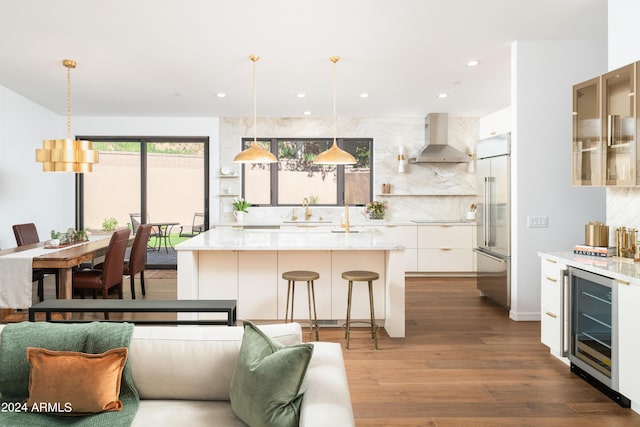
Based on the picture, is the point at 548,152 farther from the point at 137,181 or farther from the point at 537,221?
the point at 137,181

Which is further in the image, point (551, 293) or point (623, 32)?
point (551, 293)

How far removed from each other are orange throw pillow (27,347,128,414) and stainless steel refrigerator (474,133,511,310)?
4162 mm

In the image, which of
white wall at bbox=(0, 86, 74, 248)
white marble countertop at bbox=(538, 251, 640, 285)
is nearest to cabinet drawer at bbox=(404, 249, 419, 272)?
white marble countertop at bbox=(538, 251, 640, 285)

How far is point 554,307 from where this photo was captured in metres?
3.49

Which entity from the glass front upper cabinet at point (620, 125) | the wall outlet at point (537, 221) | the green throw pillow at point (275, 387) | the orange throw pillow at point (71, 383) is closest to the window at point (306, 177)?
the wall outlet at point (537, 221)

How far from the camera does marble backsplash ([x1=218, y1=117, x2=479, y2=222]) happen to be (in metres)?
7.98

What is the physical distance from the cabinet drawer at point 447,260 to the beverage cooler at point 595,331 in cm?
399

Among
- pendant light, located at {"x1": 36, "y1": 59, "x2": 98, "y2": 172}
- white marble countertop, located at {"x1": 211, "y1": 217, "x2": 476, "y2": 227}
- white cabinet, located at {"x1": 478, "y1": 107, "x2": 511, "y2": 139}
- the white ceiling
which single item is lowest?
white marble countertop, located at {"x1": 211, "y1": 217, "x2": 476, "y2": 227}

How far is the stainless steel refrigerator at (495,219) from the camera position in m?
4.90

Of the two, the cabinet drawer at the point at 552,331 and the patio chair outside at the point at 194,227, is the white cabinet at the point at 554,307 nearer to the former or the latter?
the cabinet drawer at the point at 552,331

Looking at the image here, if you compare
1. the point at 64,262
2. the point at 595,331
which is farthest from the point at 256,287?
the point at 595,331

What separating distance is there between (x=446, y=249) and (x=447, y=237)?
193mm

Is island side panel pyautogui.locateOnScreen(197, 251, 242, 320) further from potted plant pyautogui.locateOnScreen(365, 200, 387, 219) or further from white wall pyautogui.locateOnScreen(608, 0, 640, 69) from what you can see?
potted plant pyautogui.locateOnScreen(365, 200, 387, 219)

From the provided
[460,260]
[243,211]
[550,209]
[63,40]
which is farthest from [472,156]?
[63,40]
